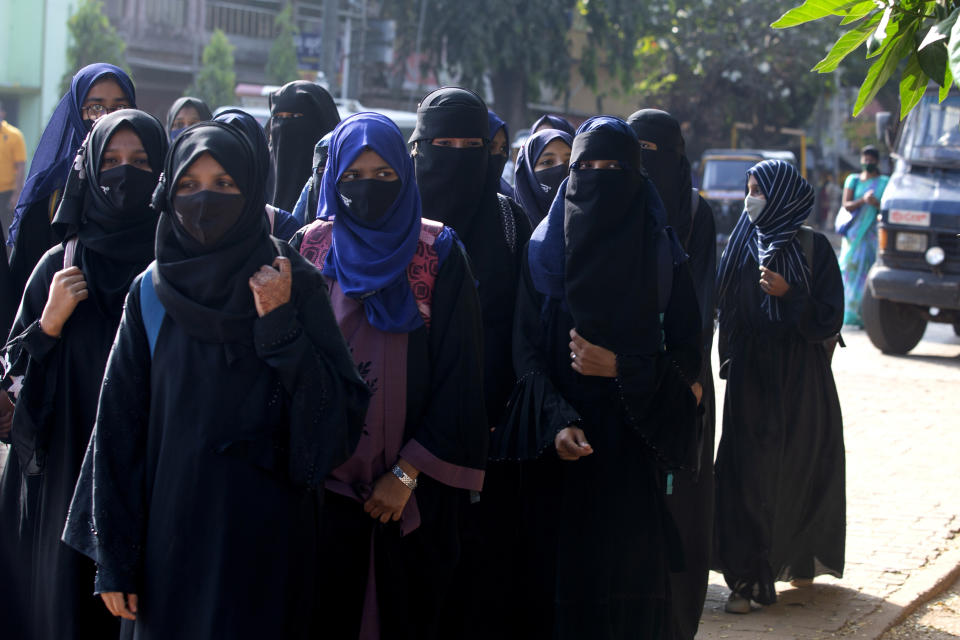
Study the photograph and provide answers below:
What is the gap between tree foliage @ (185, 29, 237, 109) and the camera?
81.3 feet

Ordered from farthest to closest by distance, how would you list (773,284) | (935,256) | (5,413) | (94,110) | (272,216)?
(935,256) → (773,284) → (94,110) → (272,216) → (5,413)

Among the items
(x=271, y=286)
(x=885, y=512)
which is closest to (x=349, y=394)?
(x=271, y=286)

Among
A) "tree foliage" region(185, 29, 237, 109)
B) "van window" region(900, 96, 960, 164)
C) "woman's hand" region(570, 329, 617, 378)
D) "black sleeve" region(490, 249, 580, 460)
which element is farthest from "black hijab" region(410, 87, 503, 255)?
"tree foliage" region(185, 29, 237, 109)

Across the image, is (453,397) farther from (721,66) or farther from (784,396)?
(721,66)

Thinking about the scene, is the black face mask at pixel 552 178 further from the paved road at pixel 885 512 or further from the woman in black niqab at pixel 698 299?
the paved road at pixel 885 512

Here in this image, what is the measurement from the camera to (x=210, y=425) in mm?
2740

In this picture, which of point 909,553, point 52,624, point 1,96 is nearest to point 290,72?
point 1,96

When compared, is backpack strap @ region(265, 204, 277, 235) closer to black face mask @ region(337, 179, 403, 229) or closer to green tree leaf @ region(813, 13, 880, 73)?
black face mask @ region(337, 179, 403, 229)

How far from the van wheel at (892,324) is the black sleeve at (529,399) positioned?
876cm

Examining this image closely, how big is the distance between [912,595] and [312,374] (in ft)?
10.9

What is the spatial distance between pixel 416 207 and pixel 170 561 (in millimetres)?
1138

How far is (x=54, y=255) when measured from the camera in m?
3.57

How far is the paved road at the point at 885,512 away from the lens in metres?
4.94

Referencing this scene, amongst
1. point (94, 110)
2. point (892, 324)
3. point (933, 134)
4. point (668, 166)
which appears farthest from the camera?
point (892, 324)
